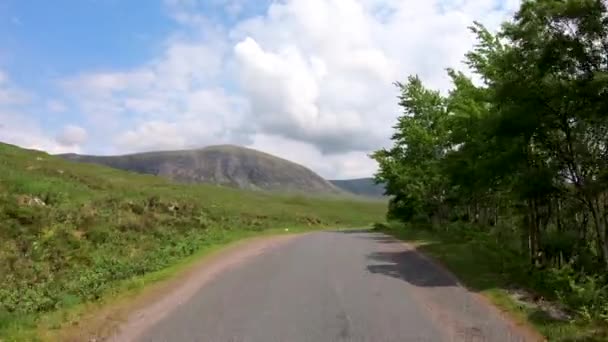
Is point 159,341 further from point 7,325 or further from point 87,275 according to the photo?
point 87,275

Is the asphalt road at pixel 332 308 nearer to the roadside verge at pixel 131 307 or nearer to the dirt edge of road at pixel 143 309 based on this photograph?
the dirt edge of road at pixel 143 309

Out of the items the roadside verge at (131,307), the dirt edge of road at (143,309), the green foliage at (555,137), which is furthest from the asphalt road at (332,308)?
the green foliage at (555,137)

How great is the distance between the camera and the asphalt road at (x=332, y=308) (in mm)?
10438

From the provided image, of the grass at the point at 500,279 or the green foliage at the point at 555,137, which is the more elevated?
the green foliage at the point at 555,137

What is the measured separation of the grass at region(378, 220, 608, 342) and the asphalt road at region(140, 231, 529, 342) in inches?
19.6

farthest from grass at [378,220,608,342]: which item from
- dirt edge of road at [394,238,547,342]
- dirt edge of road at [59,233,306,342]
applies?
dirt edge of road at [59,233,306,342]

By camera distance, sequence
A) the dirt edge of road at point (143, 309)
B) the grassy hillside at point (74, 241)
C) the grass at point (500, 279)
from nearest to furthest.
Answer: the dirt edge of road at point (143, 309)
the grass at point (500, 279)
the grassy hillside at point (74, 241)

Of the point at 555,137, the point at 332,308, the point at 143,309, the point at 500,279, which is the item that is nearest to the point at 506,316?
the point at 332,308

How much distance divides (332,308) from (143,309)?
386 cm

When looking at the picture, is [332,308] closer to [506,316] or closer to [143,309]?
[506,316]

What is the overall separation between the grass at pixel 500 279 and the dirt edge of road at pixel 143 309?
6.93m

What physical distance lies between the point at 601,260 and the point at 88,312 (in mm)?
16307

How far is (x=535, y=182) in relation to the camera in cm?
1761

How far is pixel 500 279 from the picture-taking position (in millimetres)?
16469
